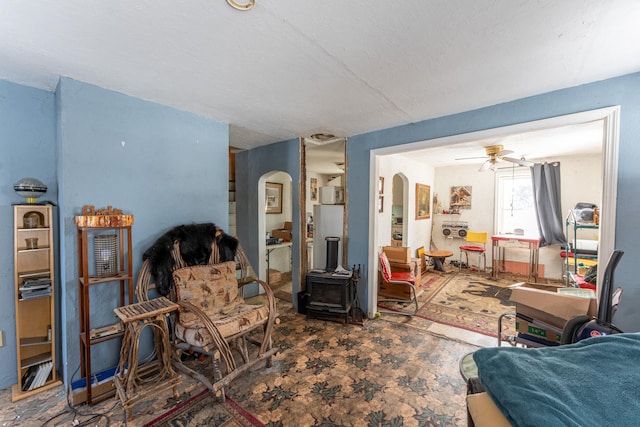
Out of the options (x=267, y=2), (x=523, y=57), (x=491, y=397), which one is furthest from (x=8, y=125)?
(x=523, y=57)

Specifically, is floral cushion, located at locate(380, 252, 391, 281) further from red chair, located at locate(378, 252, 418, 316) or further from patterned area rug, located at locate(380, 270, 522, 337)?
patterned area rug, located at locate(380, 270, 522, 337)

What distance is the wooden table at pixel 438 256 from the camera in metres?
5.23

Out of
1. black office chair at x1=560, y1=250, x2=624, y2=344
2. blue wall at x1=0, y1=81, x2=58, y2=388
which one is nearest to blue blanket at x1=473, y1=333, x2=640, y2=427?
black office chair at x1=560, y1=250, x2=624, y2=344

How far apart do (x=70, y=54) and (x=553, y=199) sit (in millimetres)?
6553

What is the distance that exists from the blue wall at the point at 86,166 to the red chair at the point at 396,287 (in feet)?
8.39

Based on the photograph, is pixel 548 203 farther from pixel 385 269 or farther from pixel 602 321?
pixel 602 321

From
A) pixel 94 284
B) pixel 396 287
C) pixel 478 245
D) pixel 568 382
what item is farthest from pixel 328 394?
pixel 478 245

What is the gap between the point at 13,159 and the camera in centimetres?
195

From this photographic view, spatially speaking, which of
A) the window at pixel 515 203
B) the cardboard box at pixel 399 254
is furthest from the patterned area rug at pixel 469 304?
the window at pixel 515 203

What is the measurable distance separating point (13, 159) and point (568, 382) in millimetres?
3353

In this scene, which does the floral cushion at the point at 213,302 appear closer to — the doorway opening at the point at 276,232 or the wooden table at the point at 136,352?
the wooden table at the point at 136,352

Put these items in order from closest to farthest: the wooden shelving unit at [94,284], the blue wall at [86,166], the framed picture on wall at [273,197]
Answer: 1. the wooden shelving unit at [94,284]
2. the blue wall at [86,166]
3. the framed picture on wall at [273,197]

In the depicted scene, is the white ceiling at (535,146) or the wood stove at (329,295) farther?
the white ceiling at (535,146)

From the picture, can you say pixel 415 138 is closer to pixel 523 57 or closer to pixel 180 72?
pixel 523 57
